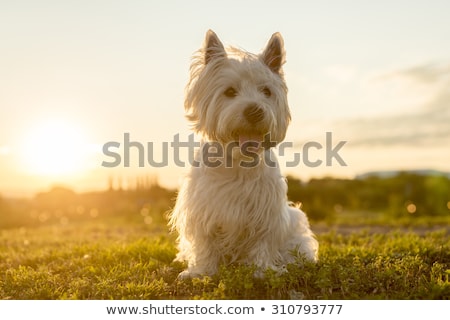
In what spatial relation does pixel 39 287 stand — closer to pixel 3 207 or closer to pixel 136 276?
pixel 136 276

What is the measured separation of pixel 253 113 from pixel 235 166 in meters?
0.71

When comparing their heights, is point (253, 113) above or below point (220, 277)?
above

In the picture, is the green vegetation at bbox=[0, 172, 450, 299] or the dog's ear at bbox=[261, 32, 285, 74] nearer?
the green vegetation at bbox=[0, 172, 450, 299]

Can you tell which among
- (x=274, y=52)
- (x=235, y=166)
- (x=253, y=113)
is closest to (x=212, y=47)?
(x=274, y=52)

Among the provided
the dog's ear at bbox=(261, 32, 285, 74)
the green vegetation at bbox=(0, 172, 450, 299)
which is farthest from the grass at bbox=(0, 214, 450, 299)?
the dog's ear at bbox=(261, 32, 285, 74)

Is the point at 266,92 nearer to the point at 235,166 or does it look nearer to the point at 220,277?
the point at 235,166

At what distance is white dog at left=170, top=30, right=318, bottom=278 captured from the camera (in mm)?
5477

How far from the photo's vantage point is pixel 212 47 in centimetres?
576

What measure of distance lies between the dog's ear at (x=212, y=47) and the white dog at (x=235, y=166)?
0.01 metres

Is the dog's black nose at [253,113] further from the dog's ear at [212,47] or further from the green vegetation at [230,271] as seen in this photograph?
the green vegetation at [230,271]

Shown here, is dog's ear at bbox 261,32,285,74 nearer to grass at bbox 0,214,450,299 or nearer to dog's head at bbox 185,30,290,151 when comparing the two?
dog's head at bbox 185,30,290,151

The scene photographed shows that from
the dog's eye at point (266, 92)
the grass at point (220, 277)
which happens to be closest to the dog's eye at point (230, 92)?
the dog's eye at point (266, 92)

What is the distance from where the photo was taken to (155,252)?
703 cm

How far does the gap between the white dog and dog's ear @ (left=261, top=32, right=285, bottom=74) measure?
0.01 meters
